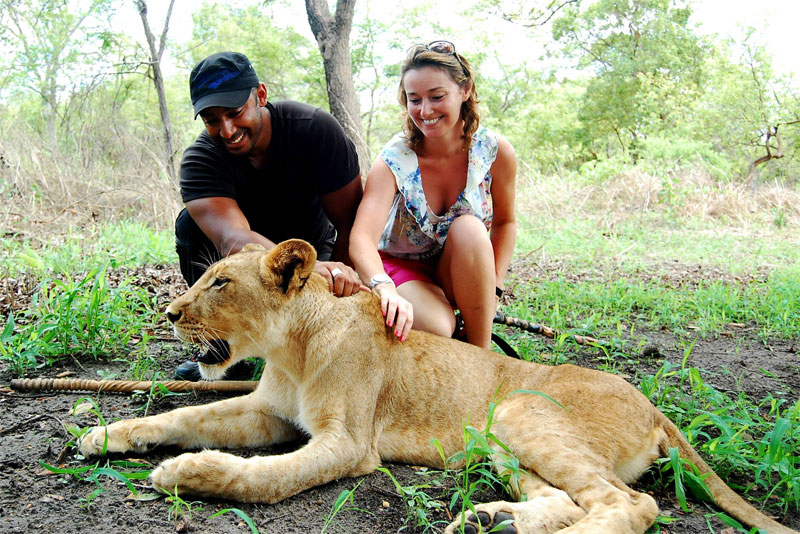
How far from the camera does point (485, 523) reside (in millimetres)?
2057

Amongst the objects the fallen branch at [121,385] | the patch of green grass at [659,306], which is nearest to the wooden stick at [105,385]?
the fallen branch at [121,385]

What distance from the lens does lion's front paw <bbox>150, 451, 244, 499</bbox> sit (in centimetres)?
209

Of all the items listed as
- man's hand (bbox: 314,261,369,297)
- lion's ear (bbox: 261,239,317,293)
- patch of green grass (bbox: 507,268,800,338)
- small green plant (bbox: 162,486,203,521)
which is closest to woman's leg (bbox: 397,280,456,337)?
man's hand (bbox: 314,261,369,297)

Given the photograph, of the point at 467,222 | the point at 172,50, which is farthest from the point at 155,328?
the point at 172,50

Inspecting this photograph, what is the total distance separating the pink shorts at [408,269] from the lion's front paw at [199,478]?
1696mm

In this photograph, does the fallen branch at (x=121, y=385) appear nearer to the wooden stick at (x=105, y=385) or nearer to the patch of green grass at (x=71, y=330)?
the wooden stick at (x=105, y=385)

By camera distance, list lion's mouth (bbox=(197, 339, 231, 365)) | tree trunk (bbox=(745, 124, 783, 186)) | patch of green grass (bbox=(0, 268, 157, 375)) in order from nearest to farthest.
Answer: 1. lion's mouth (bbox=(197, 339, 231, 365))
2. patch of green grass (bbox=(0, 268, 157, 375))
3. tree trunk (bbox=(745, 124, 783, 186))

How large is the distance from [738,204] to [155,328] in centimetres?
1130

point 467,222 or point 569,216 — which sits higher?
point 467,222

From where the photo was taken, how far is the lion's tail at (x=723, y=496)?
212 centimetres

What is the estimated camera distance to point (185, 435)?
254 centimetres

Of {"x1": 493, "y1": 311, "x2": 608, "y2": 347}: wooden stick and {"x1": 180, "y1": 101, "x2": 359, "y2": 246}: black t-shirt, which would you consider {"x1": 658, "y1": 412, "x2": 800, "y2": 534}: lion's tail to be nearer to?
{"x1": 493, "y1": 311, "x2": 608, "y2": 347}: wooden stick

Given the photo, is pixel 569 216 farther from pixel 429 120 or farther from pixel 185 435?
pixel 185 435

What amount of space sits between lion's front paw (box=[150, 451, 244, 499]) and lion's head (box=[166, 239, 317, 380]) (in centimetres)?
55
